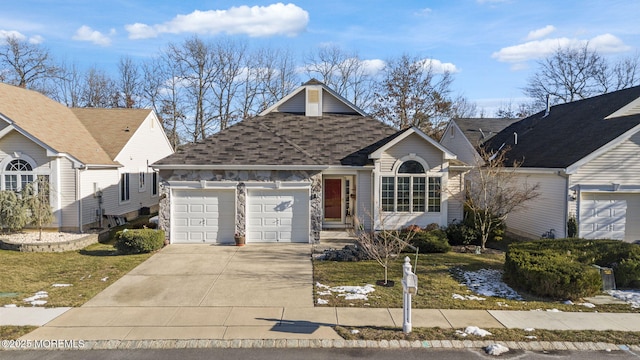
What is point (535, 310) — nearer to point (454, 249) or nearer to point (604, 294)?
point (604, 294)

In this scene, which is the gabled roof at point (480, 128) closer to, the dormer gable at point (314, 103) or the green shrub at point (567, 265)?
the dormer gable at point (314, 103)

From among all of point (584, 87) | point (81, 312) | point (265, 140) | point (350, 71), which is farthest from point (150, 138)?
point (584, 87)

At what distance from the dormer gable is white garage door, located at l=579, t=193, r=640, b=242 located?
10206 mm

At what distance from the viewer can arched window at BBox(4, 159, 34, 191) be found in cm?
1636

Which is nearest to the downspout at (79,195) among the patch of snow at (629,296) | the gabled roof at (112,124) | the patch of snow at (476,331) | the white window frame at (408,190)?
the gabled roof at (112,124)

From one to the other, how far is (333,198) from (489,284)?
8.88m

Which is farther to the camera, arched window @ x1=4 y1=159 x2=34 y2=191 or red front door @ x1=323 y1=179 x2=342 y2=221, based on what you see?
red front door @ x1=323 y1=179 x2=342 y2=221

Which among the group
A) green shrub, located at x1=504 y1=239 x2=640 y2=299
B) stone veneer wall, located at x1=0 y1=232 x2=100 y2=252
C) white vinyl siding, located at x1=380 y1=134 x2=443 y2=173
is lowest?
stone veneer wall, located at x1=0 y1=232 x2=100 y2=252

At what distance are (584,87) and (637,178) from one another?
2903 centimetres

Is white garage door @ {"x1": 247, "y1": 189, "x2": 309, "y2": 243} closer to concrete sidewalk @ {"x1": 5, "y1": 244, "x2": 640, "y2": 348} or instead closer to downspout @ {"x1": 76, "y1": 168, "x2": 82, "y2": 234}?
concrete sidewalk @ {"x1": 5, "y1": 244, "x2": 640, "y2": 348}

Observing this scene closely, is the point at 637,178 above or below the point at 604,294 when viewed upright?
above

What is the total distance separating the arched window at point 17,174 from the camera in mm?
16359

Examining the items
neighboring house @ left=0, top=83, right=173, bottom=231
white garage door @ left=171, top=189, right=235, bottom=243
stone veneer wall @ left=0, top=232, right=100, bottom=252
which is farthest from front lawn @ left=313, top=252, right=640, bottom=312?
neighboring house @ left=0, top=83, right=173, bottom=231

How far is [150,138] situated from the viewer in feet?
81.5
